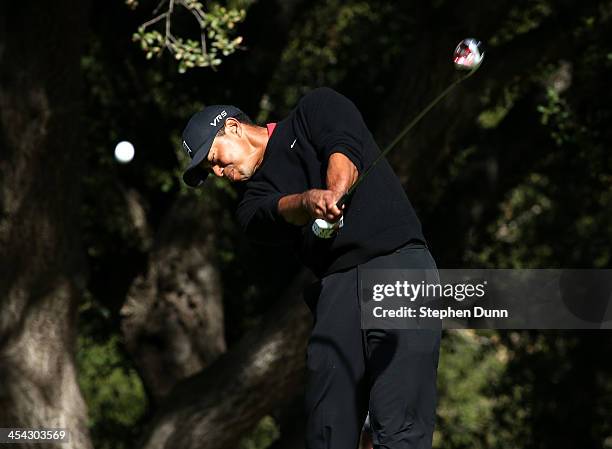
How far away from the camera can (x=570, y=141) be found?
10.4 metres

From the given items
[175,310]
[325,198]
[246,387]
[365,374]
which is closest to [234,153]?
[325,198]

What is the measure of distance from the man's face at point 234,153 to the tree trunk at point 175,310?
687cm

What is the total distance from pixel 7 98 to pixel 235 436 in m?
3.13

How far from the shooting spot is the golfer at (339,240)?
4504 millimetres

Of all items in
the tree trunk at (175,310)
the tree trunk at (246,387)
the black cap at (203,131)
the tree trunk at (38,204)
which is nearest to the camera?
the black cap at (203,131)

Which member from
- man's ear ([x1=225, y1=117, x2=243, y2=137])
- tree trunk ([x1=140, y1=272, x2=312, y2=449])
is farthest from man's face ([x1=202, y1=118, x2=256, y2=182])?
tree trunk ([x1=140, y1=272, x2=312, y2=449])

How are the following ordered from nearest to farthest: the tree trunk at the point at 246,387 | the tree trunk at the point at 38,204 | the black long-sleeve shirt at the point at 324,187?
the black long-sleeve shirt at the point at 324,187 < the tree trunk at the point at 38,204 < the tree trunk at the point at 246,387

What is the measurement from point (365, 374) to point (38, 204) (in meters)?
4.95

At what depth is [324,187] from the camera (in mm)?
4711

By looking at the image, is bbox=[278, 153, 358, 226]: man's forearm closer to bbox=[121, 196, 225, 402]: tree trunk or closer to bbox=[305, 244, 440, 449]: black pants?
bbox=[305, 244, 440, 449]: black pants

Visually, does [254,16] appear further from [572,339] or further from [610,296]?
[572,339]

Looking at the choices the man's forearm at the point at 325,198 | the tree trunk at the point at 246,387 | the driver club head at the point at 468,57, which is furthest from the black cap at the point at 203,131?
the tree trunk at the point at 246,387

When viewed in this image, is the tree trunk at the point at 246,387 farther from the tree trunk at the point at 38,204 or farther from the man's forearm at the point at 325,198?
the man's forearm at the point at 325,198

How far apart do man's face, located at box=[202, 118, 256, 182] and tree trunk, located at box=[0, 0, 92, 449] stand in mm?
4183
